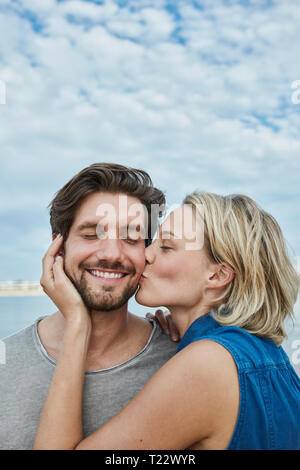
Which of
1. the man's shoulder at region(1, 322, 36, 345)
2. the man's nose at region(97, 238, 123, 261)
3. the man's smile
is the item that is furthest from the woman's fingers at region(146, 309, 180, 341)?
the man's shoulder at region(1, 322, 36, 345)

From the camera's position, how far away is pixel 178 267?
275 cm

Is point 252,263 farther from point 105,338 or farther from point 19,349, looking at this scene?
point 19,349

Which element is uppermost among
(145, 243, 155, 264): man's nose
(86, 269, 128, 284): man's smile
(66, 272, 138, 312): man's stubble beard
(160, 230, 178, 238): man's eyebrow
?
(160, 230, 178, 238): man's eyebrow

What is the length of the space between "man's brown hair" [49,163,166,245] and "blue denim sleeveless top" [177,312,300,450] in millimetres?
1292

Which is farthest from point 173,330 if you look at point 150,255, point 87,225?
point 87,225

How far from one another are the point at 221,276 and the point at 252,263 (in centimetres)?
22

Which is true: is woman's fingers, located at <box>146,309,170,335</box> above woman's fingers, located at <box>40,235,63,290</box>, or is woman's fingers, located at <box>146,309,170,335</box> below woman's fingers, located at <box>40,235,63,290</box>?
below

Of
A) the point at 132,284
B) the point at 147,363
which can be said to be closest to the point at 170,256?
the point at 132,284

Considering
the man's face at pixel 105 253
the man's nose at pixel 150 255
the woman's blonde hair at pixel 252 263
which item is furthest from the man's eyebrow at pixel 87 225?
the woman's blonde hair at pixel 252 263

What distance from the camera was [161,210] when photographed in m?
3.56

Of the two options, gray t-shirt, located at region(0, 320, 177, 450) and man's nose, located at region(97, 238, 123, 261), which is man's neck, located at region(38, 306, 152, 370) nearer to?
gray t-shirt, located at region(0, 320, 177, 450)

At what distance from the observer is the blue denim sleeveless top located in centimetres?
202

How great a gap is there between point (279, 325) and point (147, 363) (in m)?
0.86
